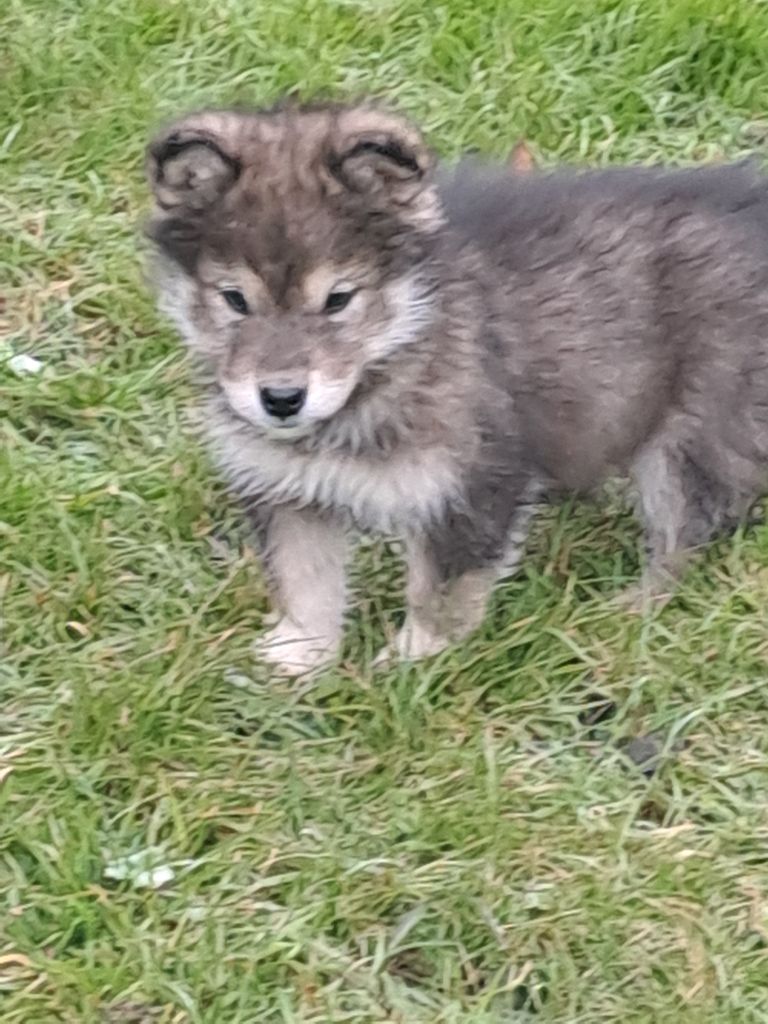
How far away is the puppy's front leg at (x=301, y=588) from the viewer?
3805 mm

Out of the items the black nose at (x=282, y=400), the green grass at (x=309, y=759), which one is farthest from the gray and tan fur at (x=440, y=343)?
the green grass at (x=309, y=759)

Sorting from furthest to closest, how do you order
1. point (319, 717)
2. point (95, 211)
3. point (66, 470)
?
1. point (95, 211)
2. point (66, 470)
3. point (319, 717)

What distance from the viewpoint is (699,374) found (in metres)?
3.92

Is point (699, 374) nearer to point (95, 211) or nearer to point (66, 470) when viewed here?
point (66, 470)

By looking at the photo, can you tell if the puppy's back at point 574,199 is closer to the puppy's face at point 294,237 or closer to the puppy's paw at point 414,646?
the puppy's face at point 294,237

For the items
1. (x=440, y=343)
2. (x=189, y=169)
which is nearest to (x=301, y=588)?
(x=440, y=343)

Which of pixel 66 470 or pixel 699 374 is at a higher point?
pixel 699 374

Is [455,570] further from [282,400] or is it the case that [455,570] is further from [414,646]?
[282,400]

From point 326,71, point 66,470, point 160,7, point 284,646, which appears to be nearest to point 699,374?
point 284,646

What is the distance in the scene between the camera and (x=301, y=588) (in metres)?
3.84

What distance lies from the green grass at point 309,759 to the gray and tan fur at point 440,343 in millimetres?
168

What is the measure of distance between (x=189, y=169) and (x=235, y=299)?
249mm

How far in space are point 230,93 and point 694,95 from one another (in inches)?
52.7

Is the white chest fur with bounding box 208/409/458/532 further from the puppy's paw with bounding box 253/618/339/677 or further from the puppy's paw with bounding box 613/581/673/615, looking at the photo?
the puppy's paw with bounding box 613/581/673/615
